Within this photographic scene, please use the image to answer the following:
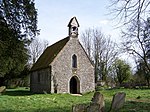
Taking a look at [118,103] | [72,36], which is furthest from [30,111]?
[72,36]

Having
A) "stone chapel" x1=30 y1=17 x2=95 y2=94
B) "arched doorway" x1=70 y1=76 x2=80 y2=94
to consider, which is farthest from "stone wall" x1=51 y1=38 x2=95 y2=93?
"arched doorway" x1=70 y1=76 x2=80 y2=94

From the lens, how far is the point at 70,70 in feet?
128

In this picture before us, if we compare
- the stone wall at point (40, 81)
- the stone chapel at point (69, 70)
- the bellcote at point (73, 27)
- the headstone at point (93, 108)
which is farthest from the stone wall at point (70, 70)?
the headstone at point (93, 108)

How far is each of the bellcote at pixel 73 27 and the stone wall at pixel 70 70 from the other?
76cm

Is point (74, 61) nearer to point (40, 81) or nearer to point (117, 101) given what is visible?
point (40, 81)

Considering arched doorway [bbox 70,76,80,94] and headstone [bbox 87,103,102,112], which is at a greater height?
arched doorway [bbox 70,76,80,94]

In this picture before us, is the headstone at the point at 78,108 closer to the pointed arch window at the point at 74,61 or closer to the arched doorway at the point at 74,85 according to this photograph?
the arched doorway at the point at 74,85

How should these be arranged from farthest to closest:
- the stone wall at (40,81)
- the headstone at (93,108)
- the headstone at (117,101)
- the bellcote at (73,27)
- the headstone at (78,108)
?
the bellcote at (73,27), the stone wall at (40,81), the headstone at (117,101), the headstone at (93,108), the headstone at (78,108)

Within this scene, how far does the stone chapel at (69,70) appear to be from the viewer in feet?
124

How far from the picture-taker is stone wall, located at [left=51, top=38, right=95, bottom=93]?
3778 cm

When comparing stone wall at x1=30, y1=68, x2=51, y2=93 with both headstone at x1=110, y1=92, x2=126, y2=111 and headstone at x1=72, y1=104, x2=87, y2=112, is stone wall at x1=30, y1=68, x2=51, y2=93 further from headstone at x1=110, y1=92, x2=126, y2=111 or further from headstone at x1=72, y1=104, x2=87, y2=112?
headstone at x1=72, y1=104, x2=87, y2=112

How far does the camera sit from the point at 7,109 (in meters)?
14.9

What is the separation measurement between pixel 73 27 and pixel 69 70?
6.51 m

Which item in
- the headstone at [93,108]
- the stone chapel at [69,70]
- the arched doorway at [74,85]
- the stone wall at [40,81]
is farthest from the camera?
the arched doorway at [74,85]
